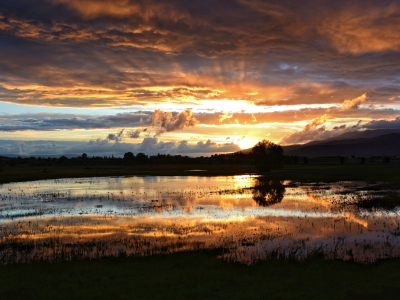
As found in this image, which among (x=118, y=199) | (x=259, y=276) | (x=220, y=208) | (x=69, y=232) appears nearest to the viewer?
(x=259, y=276)

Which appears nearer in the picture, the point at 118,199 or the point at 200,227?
the point at 200,227

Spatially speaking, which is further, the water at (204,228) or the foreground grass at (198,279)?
the water at (204,228)

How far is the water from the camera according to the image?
18.1 m

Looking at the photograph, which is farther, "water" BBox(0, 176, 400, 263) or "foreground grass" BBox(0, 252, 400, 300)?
"water" BBox(0, 176, 400, 263)

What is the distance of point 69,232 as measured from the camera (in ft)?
77.3

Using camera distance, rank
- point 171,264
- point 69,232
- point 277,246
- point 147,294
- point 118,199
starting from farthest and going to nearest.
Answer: point 118,199 → point 69,232 → point 277,246 → point 171,264 → point 147,294

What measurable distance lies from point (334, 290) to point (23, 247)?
61.8 ft

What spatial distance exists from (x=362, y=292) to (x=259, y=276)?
4241 millimetres

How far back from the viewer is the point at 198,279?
1348cm

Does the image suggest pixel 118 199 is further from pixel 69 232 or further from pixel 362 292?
pixel 362 292

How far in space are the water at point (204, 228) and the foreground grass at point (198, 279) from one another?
1.82m

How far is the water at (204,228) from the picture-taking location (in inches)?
714

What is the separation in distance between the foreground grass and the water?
71.5 inches

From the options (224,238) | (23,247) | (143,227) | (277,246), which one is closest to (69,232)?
(23,247)
